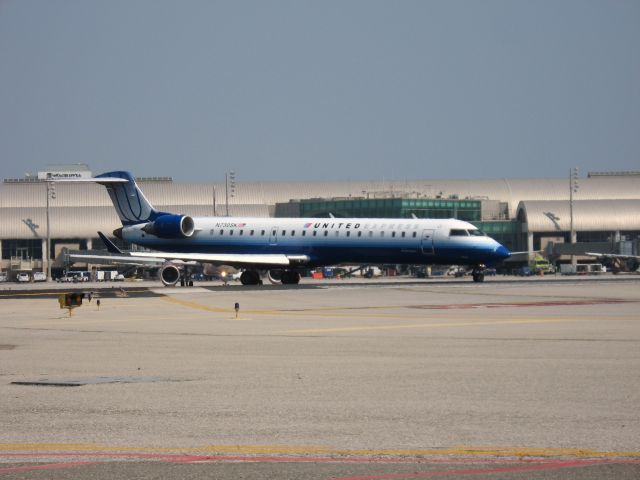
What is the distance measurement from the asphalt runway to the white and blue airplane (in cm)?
3369

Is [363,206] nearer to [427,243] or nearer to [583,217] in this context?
[583,217]

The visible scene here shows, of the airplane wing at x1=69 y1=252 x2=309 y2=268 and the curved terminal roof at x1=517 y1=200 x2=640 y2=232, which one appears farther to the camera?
the curved terminal roof at x1=517 y1=200 x2=640 y2=232

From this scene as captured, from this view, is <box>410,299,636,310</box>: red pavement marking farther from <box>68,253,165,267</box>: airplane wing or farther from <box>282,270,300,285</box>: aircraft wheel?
A: <box>68,253,165,267</box>: airplane wing

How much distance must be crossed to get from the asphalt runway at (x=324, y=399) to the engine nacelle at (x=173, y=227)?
39472mm

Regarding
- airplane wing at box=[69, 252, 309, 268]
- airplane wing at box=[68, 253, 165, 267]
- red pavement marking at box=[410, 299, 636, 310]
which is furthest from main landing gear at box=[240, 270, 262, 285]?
red pavement marking at box=[410, 299, 636, 310]

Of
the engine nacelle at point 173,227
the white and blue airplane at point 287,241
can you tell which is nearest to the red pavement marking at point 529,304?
the white and blue airplane at point 287,241

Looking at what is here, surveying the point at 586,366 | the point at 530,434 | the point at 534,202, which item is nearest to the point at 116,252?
the point at 586,366

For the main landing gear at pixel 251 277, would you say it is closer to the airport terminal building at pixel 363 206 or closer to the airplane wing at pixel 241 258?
the airplane wing at pixel 241 258

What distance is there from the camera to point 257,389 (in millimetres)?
17484

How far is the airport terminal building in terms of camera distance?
148 meters

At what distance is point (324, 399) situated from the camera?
53.2ft

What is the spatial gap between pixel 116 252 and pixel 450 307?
3573 cm

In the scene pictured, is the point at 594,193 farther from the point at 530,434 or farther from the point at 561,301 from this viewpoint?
the point at 530,434

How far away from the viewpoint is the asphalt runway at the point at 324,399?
38.0ft
